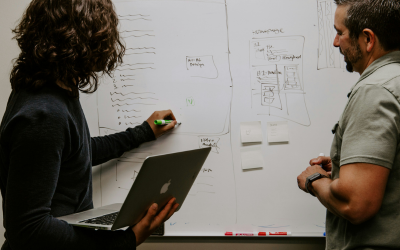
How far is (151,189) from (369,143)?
0.60 m

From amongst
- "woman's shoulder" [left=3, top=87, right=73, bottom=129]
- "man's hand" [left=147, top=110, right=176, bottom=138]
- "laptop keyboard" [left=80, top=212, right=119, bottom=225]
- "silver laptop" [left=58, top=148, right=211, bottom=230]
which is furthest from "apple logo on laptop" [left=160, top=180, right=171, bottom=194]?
"man's hand" [left=147, top=110, right=176, bottom=138]

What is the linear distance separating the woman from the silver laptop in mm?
34

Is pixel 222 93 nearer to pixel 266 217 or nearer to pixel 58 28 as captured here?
pixel 266 217

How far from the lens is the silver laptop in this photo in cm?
80

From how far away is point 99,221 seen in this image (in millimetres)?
908

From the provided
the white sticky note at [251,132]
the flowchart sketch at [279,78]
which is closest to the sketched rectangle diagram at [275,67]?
the flowchart sketch at [279,78]

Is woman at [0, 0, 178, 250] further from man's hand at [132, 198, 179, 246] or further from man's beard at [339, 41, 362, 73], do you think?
man's beard at [339, 41, 362, 73]

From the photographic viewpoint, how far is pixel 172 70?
1528 mm

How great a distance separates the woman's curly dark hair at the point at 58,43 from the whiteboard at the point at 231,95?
2.08ft

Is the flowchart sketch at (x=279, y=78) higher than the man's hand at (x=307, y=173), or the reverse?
the flowchart sketch at (x=279, y=78)

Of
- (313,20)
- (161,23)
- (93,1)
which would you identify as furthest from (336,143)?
(161,23)

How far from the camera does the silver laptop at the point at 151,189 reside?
31.6 inches

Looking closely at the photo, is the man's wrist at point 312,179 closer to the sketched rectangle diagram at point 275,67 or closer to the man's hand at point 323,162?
the man's hand at point 323,162

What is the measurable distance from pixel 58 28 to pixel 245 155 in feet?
3.15
